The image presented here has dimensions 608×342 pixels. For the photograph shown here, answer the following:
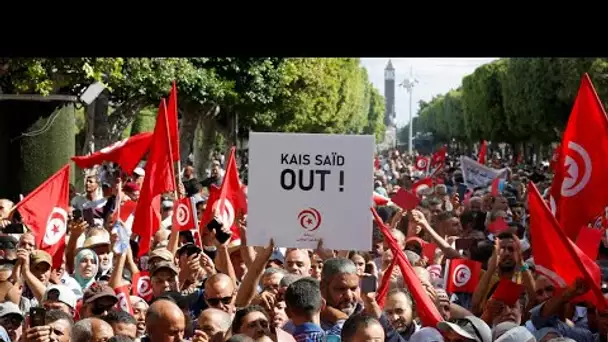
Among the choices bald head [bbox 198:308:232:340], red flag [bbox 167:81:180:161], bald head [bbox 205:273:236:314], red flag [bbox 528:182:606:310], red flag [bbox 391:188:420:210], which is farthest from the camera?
red flag [bbox 391:188:420:210]

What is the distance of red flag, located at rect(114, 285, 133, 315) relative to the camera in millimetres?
8133

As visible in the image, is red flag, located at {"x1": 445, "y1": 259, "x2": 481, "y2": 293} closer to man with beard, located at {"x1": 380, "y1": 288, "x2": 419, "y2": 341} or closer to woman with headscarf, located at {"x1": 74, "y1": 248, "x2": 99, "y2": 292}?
man with beard, located at {"x1": 380, "y1": 288, "x2": 419, "y2": 341}

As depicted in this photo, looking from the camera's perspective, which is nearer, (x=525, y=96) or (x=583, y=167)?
(x=583, y=167)

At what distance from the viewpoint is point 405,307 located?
7.65 metres

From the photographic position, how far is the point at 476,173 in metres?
22.0

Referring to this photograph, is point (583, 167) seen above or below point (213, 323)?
above

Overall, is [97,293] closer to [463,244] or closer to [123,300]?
[123,300]

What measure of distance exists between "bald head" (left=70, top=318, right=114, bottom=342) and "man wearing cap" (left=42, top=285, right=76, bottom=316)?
842 millimetres

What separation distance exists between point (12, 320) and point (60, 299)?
0.97 feet

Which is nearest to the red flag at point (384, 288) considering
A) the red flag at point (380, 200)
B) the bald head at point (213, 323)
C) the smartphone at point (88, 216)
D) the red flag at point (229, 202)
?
the bald head at point (213, 323)

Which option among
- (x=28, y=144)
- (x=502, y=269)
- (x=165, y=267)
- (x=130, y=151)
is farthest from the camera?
(x=28, y=144)

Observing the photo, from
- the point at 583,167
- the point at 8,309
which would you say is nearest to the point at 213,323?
the point at 8,309

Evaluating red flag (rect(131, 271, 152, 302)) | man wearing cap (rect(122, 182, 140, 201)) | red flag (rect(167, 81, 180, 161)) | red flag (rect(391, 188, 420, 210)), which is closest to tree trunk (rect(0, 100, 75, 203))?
man wearing cap (rect(122, 182, 140, 201))
